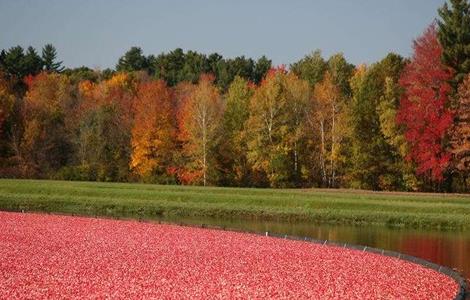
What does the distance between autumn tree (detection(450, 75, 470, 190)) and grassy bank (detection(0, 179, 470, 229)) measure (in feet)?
25.8

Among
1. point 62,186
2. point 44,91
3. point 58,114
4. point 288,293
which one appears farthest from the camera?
point 44,91

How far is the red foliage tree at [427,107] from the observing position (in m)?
59.4

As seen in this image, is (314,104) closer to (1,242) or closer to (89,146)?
(89,146)

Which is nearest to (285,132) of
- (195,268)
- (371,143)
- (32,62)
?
(371,143)

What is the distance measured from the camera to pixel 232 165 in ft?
237

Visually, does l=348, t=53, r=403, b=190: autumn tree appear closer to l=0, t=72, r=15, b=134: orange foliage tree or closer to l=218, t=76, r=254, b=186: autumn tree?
l=218, t=76, r=254, b=186: autumn tree

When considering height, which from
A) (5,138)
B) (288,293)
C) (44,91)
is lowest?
(288,293)

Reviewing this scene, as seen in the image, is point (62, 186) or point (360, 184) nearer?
point (62, 186)

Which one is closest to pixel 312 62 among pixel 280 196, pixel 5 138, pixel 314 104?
pixel 314 104

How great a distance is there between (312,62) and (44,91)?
36221 mm

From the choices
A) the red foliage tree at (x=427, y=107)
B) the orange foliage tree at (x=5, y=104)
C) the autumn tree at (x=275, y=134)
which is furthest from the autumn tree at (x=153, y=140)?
the red foliage tree at (x=427, y=107)

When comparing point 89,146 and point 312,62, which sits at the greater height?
point 312,62

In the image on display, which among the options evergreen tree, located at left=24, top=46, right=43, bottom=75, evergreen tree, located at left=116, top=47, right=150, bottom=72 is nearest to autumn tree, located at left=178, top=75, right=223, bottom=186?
evergreen tree, located at left=24, top=46, right=43, bottom=75

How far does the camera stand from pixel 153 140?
2869 inches
